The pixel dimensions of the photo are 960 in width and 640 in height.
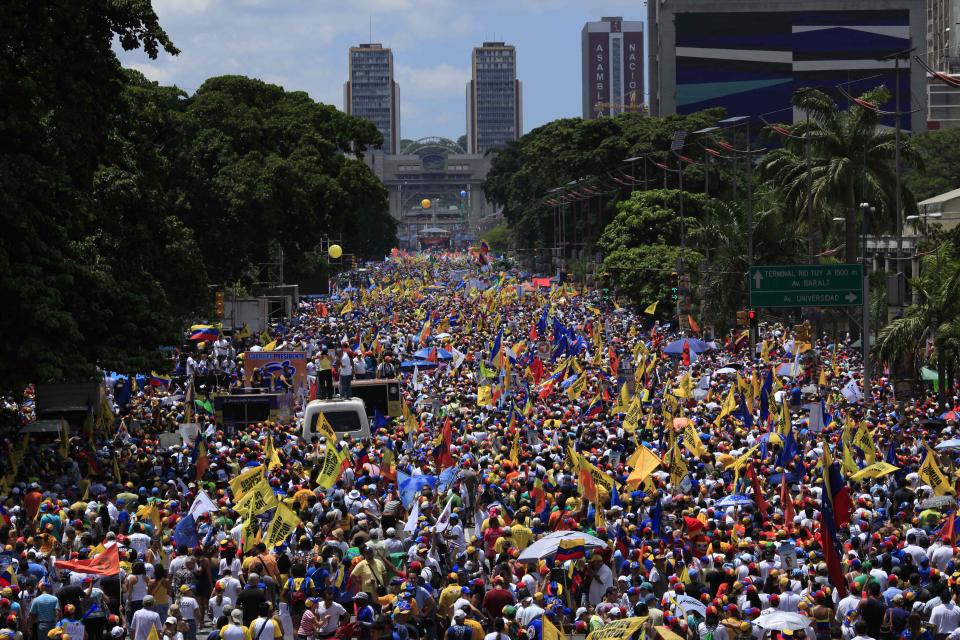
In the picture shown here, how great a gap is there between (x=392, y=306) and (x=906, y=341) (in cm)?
3686

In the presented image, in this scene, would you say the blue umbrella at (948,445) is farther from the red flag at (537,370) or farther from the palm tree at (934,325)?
the red flag at (537,370)

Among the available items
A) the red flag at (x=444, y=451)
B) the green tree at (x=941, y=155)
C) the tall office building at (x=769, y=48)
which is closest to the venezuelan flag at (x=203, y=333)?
the red flag at (x=444, y=451)

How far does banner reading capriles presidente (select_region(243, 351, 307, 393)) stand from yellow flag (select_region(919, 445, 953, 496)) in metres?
17.2

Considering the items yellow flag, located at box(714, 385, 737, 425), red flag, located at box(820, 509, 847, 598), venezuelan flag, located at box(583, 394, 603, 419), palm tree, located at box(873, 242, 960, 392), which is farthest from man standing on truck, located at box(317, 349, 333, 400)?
red flag, located at box(820, 509, 847, 598)

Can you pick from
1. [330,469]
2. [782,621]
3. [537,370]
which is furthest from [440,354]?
[782,621]

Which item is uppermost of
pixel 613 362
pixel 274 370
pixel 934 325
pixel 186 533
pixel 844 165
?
pixel 844 165

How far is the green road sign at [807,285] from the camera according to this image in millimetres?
35500

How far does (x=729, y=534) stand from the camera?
1664cm

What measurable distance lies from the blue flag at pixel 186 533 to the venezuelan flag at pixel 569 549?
4703 mm

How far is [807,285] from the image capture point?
36.1 m

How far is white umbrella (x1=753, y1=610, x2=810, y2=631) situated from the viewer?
12211 millimetres

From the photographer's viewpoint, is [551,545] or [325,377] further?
[325,377]

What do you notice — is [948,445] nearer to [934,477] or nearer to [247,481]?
[934,477]

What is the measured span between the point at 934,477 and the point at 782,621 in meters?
7.08
